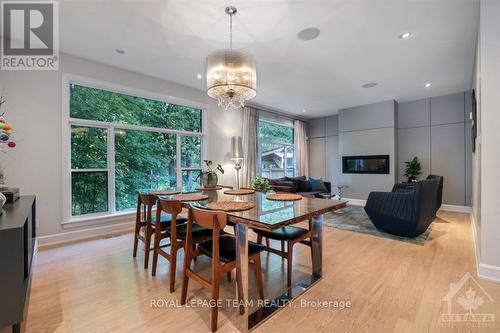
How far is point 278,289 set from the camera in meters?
2.09

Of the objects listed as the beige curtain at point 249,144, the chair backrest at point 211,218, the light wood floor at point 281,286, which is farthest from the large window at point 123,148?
the chair backrest at point 211,218

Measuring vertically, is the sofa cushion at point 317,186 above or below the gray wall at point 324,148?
below

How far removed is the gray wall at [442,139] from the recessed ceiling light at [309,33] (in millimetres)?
4655

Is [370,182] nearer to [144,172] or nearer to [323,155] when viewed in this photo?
[323,155]

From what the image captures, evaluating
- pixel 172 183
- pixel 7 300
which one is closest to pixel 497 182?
pixel 7 300

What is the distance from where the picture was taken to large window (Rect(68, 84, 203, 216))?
3576 millimetres

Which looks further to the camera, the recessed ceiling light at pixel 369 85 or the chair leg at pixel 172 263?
the recessed ceiling light at pixel 369 85

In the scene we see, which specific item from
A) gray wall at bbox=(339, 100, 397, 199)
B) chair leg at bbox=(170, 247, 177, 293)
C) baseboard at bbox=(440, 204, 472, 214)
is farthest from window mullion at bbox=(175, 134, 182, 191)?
baseboard at bbox=(440, 204, 472, 214)

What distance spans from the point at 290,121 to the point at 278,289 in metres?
6.13

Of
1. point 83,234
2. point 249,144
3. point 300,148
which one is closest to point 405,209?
point 249,144

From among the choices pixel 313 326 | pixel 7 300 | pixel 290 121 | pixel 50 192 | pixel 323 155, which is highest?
pixel 290 121

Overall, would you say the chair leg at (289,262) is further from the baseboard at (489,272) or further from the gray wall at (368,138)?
the gray wall at (368,138)

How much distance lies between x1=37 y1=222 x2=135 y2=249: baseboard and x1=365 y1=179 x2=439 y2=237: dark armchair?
423 centimetres

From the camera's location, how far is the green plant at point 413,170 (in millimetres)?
5754
